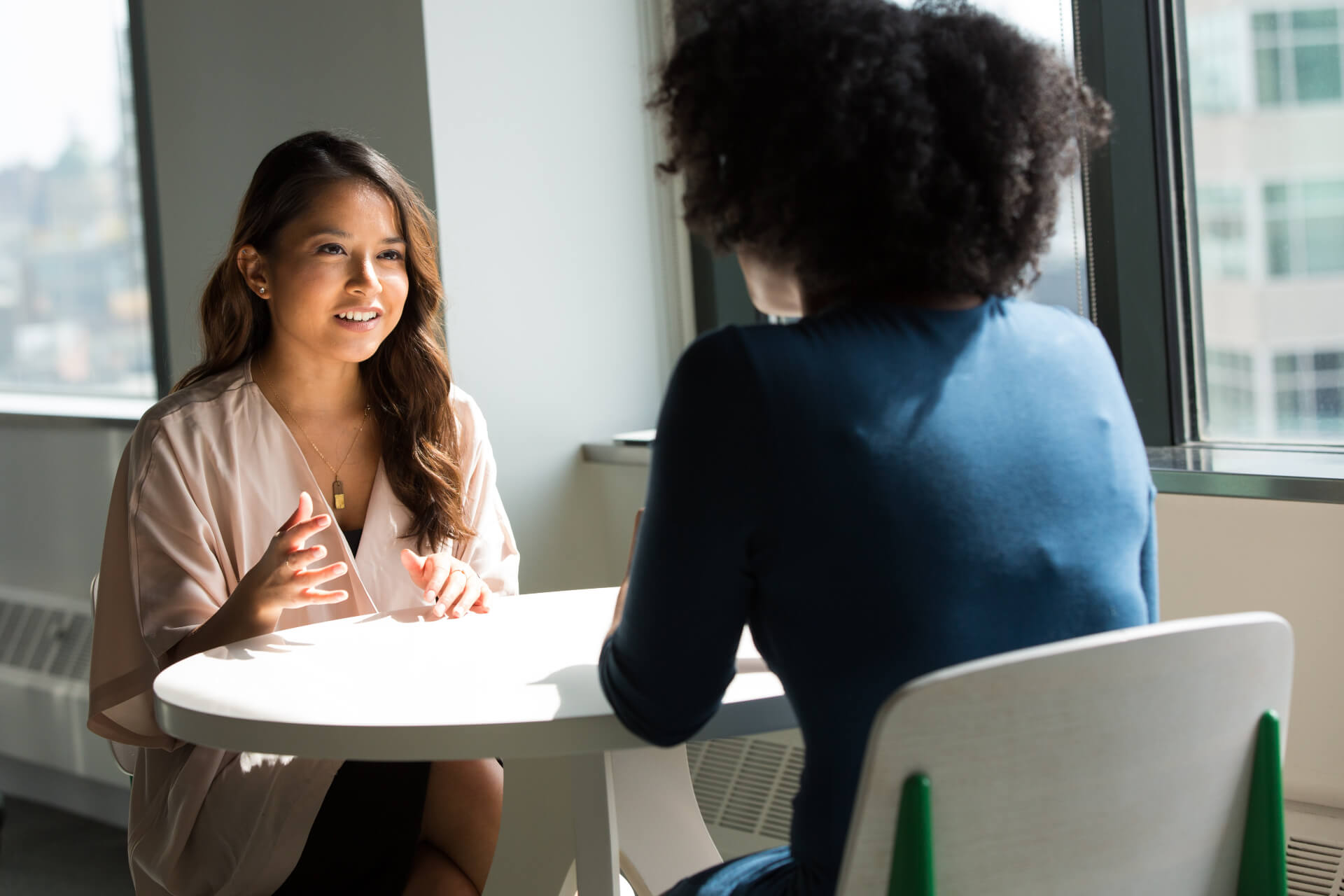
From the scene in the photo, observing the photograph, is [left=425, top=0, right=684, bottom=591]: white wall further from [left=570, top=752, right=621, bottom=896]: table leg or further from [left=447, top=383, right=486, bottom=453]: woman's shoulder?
[left=570, top=752, right=621, bottom=896]: table leg

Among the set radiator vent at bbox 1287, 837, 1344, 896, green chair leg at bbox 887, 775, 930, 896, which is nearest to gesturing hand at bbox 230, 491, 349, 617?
green chair leg at bbox 887, 775, 930, 896

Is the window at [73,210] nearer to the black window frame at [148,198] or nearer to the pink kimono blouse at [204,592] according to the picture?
the black window frame at [148,198]

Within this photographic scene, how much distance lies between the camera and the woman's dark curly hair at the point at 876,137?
929 mm

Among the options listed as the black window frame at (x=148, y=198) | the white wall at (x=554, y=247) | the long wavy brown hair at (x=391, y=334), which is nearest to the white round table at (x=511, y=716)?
the long wavy brown hair at (x=391, y=334)

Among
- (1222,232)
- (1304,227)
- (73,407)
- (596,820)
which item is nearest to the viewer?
(596,820)

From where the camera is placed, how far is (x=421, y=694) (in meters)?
1.21

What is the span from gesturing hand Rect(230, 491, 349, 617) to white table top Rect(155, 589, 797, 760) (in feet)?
0.19

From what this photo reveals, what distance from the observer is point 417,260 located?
6.60 feet

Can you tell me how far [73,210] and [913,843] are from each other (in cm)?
393

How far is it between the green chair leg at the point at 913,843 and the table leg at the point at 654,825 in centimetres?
73

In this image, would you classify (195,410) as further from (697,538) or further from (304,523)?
(697,538)

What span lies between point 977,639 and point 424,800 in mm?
1106

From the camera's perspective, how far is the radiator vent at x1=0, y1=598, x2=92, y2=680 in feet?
11.8

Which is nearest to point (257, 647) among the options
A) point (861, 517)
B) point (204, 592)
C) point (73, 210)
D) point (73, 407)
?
point (204, 592)
